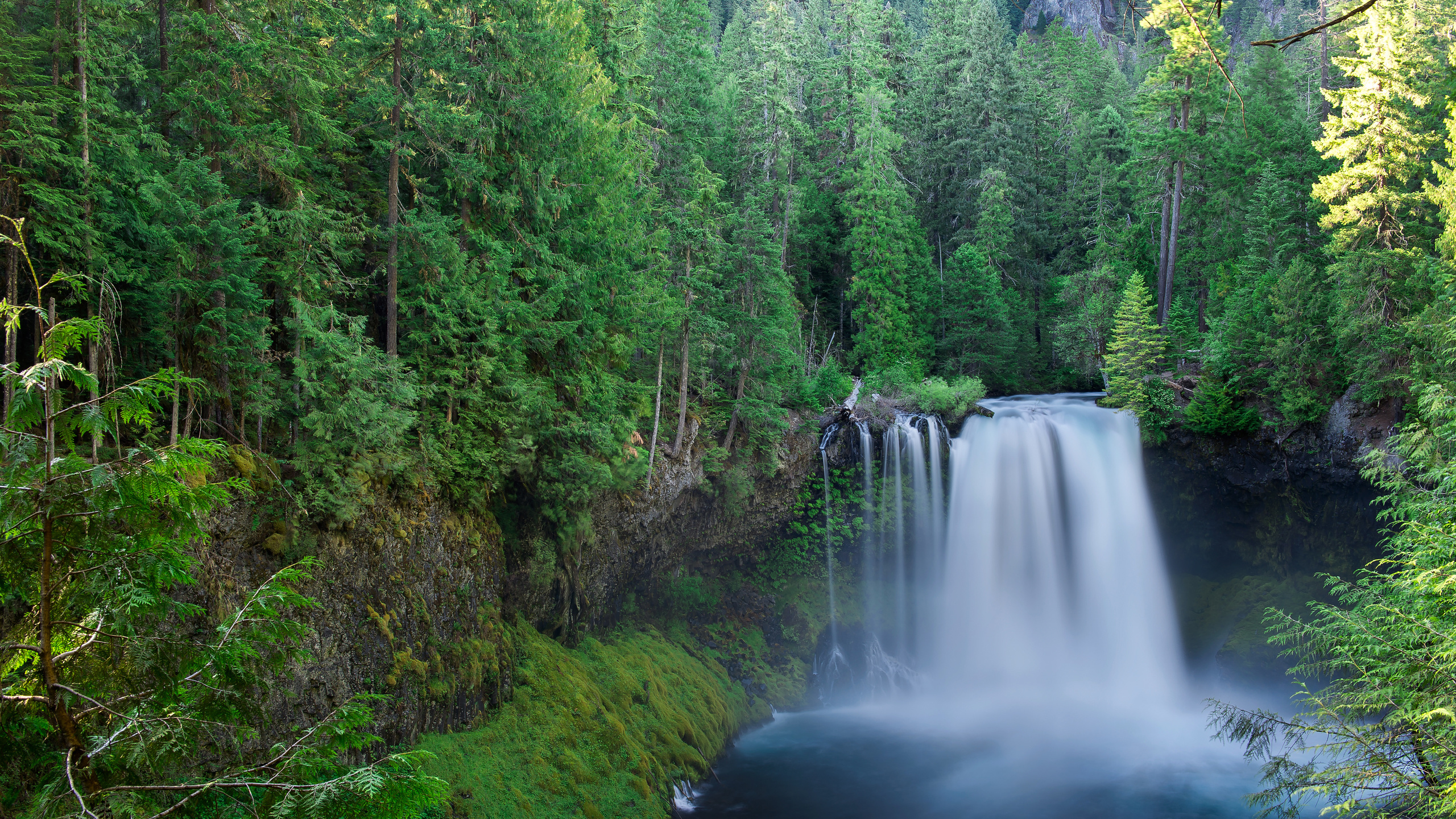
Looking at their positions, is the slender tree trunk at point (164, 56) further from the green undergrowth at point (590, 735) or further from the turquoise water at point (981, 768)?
the turquoise water at point (981, 768)

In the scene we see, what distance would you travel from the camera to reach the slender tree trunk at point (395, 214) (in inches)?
493

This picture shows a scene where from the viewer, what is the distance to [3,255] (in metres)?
9.22

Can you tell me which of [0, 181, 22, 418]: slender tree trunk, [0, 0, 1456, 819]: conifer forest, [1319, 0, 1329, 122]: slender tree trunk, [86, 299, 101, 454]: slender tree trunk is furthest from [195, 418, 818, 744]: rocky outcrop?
[1319, 0, 1329, 122]: slender tree trunk

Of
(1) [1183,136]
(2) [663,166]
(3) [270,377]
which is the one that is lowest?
(3) [270,377]

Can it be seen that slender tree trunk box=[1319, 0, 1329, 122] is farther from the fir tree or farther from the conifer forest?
the fir tree

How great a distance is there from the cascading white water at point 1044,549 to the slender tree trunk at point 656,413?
9.31 metres

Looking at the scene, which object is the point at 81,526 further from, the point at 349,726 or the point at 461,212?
the point at 461,212

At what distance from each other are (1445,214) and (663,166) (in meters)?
17.8

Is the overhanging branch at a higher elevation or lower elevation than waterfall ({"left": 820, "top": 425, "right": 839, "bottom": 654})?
higher

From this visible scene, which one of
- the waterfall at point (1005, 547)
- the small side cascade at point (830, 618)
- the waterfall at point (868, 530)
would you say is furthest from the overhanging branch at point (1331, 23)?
the waterfall at point (868, 530)

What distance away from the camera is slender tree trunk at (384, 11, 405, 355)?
41.1 feet

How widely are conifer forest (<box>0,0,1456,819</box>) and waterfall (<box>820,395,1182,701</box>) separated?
0.44ft

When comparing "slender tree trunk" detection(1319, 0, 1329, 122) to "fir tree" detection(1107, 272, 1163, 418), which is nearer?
"fir tree" detection(1107, 272, 1163, 418)

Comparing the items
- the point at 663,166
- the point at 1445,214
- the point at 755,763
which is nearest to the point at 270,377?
the point at 755,763
